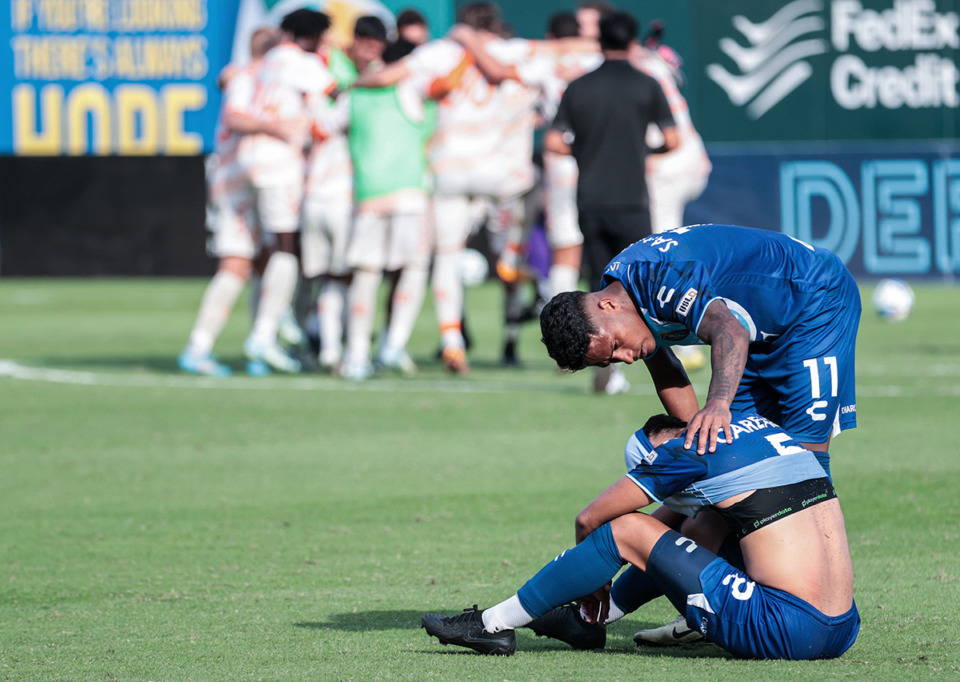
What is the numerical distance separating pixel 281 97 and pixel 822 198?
954cm

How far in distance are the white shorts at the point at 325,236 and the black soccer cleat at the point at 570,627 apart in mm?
7410

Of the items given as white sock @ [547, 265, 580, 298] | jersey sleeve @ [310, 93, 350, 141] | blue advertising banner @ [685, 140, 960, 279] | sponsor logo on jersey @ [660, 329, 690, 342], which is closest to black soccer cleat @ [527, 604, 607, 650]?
sponsor logo on jersey @ [660, 329, 690, 342]

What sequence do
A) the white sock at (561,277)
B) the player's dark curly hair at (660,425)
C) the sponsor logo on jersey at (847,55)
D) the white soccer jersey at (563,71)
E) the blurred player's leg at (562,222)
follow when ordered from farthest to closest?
the sponsor logo on jersey at (847,55) < the white soccer jersey at (563,71) < the blurred player's leg at (562,222) < the white sock at (561,277) < the player's dark curly hair at (660,425)

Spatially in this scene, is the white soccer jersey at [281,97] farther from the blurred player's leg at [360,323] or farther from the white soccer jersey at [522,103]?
the white soccer jersey at [522,103]

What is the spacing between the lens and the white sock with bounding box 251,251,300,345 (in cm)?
1144

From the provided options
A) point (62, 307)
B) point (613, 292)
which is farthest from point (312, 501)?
point (62, 307)

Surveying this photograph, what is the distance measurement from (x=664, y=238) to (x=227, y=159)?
776cm

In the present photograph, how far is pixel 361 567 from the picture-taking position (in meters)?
5.54

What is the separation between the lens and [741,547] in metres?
4.15

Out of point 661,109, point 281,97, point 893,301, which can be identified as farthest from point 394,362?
point 893,301

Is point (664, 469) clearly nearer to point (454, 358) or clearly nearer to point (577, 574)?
point (577, 574)

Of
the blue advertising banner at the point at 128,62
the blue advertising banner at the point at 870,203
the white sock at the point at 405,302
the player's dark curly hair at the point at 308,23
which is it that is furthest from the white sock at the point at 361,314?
the blue advertising banner at the point at 128,62

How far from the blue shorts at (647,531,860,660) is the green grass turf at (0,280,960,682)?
7 cm

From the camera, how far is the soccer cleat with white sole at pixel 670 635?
14.2 feet
